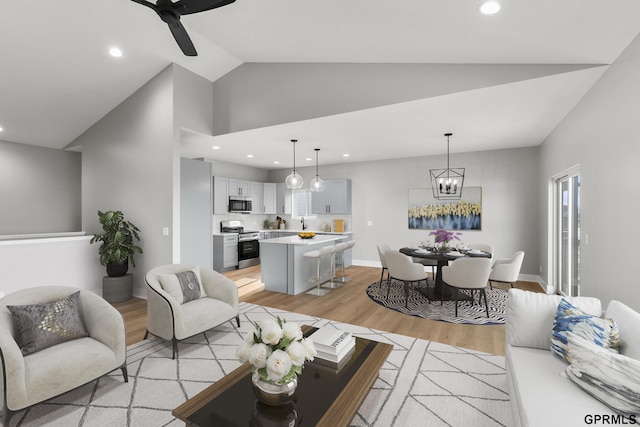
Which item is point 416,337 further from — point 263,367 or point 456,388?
point 263,367

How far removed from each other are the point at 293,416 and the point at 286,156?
18.8ft

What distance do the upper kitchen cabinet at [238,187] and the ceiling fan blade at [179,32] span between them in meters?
4.56

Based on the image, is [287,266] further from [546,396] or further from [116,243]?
[546,396]

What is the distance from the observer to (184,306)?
117 inches

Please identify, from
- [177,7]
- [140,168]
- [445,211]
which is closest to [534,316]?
[177,7]

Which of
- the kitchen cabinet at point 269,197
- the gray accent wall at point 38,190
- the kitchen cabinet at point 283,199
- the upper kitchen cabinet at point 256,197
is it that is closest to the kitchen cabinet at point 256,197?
the upper kitchen cabinet at point 256,197

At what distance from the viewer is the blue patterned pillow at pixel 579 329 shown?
5.49ft

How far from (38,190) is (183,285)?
492 cm

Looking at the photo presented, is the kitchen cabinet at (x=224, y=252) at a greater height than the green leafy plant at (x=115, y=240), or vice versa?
the green leafy plant at (x=115, y=240)

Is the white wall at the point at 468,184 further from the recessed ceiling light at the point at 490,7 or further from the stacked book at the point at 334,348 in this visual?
the stacked book at the point at 334,348

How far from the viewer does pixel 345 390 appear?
166 cm

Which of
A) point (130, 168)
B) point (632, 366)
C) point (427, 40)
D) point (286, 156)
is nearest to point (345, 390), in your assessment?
point (632, 366)

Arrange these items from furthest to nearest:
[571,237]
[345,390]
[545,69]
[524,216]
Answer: [524,216]
[571,237]
[545,69]
[345,390]

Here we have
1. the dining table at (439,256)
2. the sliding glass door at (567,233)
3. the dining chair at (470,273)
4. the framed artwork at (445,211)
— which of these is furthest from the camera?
the framed artwork at (445,211)
